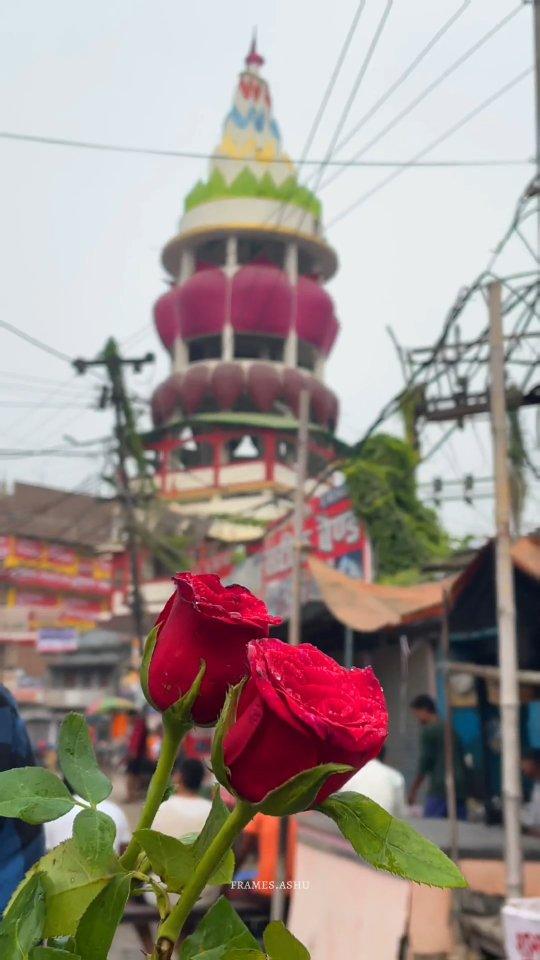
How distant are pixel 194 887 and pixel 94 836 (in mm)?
108

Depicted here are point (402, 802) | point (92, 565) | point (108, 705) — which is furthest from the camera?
point (92, 565)

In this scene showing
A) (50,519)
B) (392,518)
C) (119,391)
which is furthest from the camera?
(50,519)

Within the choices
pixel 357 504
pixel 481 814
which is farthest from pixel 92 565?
pixel 481 814

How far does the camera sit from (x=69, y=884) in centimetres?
87

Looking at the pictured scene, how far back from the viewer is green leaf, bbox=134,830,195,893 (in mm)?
861

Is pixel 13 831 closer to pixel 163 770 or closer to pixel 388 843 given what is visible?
pixel 163 770

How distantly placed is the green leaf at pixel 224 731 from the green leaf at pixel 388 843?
0.36 feet

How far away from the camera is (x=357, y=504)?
1617 centimetres

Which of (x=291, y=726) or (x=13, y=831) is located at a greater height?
(x=291, y=726)

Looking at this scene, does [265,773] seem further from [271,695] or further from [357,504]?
[357,504]

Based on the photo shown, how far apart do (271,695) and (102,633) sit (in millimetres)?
37479

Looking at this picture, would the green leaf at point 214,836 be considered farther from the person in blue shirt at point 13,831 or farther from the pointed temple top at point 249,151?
the pointed temple top at point 249,151

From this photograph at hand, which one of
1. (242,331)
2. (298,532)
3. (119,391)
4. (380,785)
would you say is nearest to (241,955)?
(380,785)

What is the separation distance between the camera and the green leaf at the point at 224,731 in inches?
31.8
